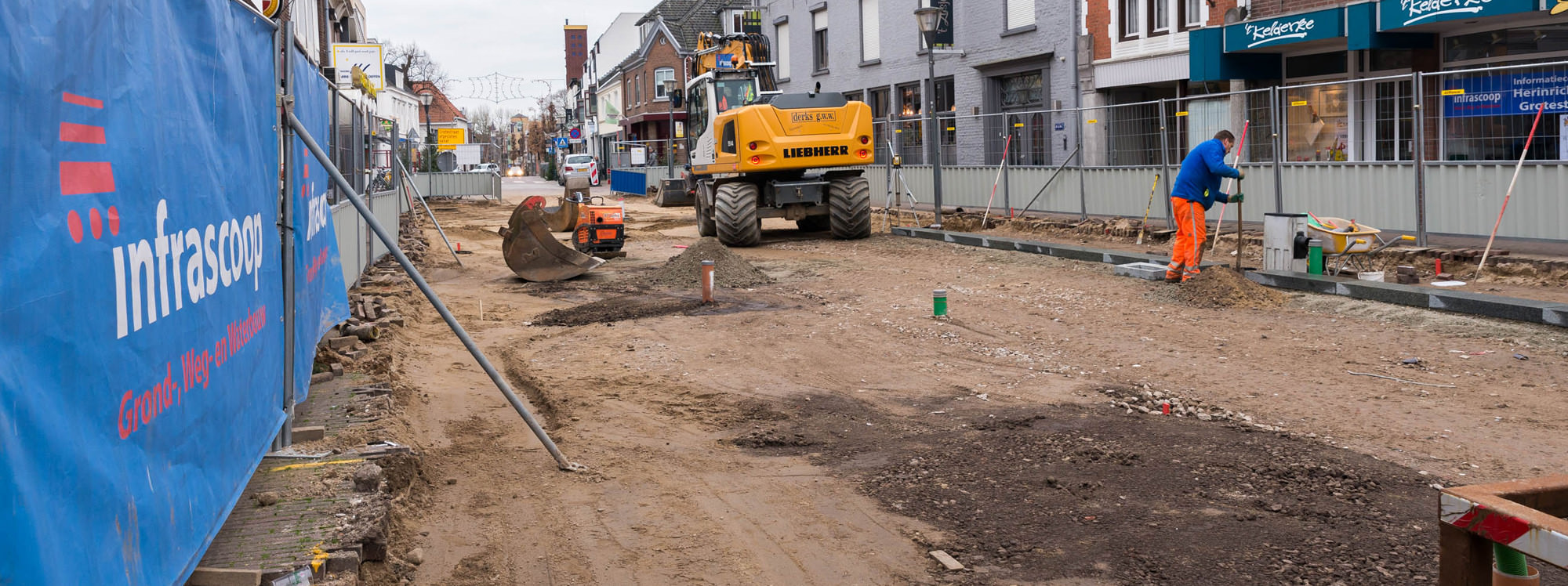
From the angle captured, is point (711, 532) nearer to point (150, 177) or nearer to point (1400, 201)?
point (150, 177)

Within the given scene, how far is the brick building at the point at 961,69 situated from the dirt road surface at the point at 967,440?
1048cm

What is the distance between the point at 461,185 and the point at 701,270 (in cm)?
2971

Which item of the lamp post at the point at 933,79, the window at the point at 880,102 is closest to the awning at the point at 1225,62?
the lamp post at the point at 933,79

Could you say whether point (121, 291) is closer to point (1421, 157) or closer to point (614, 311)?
point (614, 311)

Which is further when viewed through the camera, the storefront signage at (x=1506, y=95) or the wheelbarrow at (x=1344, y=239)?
the wheelbarrow at (x=1344, y=239)

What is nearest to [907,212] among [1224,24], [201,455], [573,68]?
[1224,24]

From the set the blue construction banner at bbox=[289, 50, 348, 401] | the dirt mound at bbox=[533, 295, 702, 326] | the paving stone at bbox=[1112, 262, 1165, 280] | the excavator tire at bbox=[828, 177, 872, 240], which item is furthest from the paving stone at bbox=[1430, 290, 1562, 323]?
the excavator tire at bbox=[828, 177, 872, 240]

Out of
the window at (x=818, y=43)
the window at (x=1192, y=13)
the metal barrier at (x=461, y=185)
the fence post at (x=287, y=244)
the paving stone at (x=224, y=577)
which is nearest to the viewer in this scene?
the paving stone at (x=224, y=577)

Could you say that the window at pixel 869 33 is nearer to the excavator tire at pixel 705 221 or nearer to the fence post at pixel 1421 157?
the excavator tire at pixel 705 221

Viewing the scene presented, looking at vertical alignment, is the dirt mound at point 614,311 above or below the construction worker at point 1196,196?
below

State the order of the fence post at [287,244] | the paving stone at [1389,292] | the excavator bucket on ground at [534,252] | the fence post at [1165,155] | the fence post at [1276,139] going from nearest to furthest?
1. the fence post at [287,244]
2. the paving stone at [1389,292]
3. the fence post at [1276,139]
4. the excavator bucket on ground at [534,252]
5. the fence post at [1165,155]

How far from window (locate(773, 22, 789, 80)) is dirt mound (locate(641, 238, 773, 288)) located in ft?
78.9

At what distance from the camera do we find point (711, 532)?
5223 millimetres

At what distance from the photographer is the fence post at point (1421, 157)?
1300 cm
